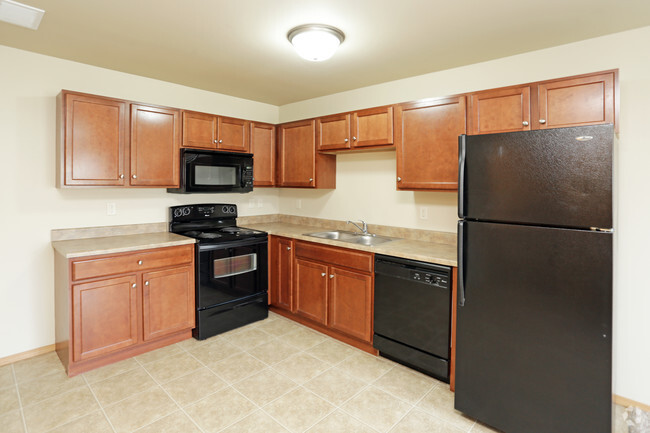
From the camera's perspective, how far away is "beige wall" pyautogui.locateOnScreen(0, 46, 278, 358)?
2.73 meters

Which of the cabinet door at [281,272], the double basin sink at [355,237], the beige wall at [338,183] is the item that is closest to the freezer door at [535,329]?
the beige wall at [338,183]

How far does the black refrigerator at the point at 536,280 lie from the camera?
1.67 m

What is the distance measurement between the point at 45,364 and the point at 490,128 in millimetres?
3735

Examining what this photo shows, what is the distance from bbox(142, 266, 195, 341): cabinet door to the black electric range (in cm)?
8

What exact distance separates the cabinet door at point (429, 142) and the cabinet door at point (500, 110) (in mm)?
89

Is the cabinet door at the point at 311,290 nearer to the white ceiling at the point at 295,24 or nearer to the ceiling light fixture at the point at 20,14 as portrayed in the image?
the white ceiling at the point at 295,24

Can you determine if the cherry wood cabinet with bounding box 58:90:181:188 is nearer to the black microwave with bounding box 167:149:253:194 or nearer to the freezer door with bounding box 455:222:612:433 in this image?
the black microwave with bounding box 167:149:253:194

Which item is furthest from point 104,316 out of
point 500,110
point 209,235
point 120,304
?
point 500,110

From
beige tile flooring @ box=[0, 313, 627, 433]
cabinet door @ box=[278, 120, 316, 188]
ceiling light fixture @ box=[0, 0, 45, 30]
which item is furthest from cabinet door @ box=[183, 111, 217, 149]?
beige tile flooring @ box=[0, 313, 627, 433]

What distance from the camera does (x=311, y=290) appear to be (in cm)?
340

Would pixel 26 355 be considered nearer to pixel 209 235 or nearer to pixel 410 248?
pixel 209 235

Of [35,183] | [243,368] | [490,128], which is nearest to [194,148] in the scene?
[35,183]

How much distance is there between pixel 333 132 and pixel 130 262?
210 centimetres

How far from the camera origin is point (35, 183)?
112 inches
